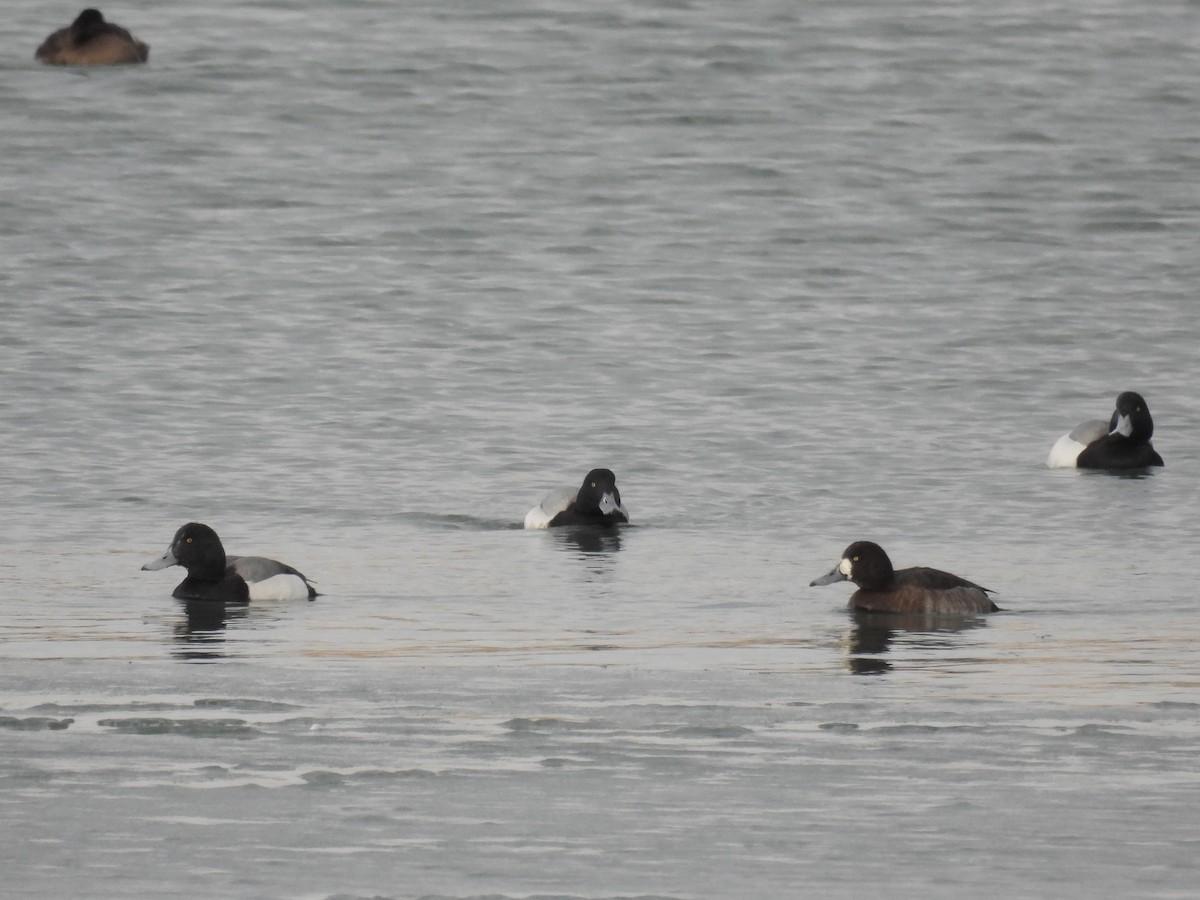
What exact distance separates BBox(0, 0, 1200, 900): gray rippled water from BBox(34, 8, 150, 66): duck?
63 cm

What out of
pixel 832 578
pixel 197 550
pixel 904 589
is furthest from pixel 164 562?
pixel 904 589

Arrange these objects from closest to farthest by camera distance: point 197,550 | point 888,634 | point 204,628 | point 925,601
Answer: point 888,634 < point 204,628 < point 925,601 < point 197,550

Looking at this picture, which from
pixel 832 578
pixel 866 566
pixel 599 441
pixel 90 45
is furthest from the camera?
pixel 90 45

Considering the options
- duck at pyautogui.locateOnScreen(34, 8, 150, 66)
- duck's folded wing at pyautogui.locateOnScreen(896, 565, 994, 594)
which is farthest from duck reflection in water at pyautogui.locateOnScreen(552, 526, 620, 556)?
duck at pyautogui.locateOnScreen(34, 8, 150, 66)

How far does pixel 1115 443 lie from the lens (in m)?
19.9

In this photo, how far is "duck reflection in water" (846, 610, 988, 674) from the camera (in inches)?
423

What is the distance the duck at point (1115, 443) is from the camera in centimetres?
1977

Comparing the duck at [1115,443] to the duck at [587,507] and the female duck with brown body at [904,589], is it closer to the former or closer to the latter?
the duck at [587,507]

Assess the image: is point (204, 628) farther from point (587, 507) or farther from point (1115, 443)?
point (1115, 443)

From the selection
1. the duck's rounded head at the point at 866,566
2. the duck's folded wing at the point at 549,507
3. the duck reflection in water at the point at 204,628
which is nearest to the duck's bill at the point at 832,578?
the duck's rounded head at the point at 866,566

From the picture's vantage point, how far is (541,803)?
7.61 meters

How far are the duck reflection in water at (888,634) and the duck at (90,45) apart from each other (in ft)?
92.1

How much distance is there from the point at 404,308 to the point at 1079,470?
33.0 ft

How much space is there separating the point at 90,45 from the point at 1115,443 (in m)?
23.1
